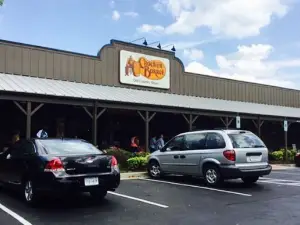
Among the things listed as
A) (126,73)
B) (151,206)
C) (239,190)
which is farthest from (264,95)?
(151,206)

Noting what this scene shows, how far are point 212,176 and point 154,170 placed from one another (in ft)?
9.72

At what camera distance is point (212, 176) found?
11.8 m

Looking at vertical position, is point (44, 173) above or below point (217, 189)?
above

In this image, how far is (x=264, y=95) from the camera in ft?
107

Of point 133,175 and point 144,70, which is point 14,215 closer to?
point 133,175

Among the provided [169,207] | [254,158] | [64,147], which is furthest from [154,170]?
[64,147]

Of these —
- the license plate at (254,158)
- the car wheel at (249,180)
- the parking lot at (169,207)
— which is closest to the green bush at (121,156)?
the parking lot at (169,207)

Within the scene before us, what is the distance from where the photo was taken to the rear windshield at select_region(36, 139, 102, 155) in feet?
28.2

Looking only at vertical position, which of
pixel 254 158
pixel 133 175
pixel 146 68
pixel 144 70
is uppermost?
pixel 146 68

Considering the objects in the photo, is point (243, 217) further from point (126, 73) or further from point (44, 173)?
point (126, 73)

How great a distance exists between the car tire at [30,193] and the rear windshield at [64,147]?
30.5 inches

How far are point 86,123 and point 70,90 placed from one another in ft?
12.6

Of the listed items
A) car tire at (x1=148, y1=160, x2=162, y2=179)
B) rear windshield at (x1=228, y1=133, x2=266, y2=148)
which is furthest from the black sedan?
car tire at (x1=148, y1=160, x2=162, y2=179)

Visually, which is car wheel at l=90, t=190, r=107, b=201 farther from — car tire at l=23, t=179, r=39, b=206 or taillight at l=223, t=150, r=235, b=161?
taillight at l=223, t=150, r=235, b=161
